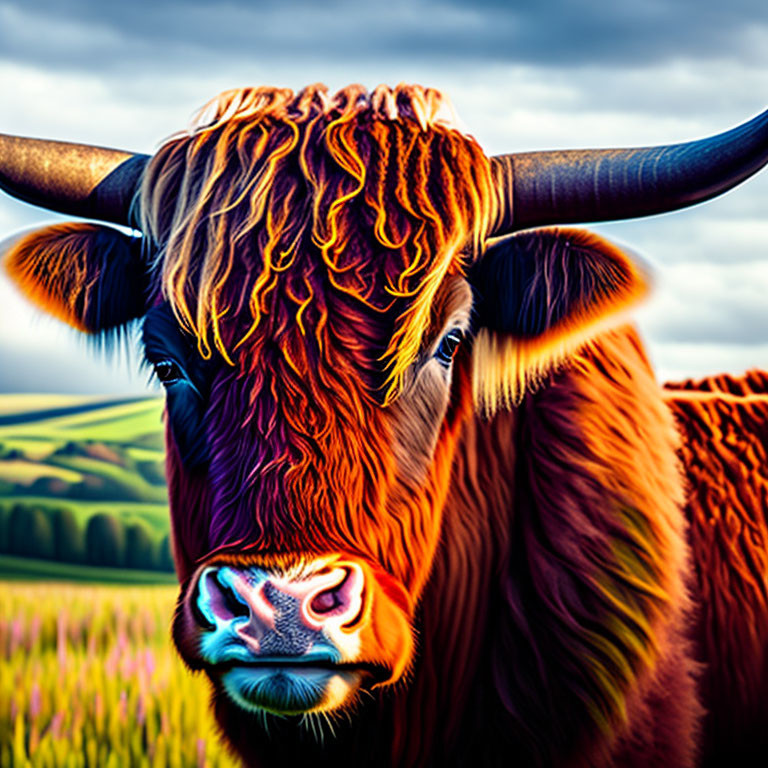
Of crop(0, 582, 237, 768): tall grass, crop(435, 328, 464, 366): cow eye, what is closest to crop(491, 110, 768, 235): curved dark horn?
crop(435, 328, 464, 366): cow eye

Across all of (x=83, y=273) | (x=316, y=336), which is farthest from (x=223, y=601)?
(x=83, y=273)

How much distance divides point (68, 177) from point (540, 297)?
1777mm

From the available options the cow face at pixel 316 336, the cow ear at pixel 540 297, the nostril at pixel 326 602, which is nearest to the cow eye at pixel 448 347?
the cow face at pixel 316 336

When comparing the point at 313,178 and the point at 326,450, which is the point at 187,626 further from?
the point at 313,178

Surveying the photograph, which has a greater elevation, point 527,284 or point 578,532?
point 527,284

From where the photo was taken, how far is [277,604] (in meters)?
2.72

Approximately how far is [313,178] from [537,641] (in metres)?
1.72

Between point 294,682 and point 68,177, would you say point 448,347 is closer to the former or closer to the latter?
point 294,682

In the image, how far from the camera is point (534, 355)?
3.66 meters

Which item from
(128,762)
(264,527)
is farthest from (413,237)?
(128,762)

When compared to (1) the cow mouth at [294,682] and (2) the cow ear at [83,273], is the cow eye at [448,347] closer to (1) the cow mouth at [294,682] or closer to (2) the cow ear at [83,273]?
(1) the cow mouth at [294,682]

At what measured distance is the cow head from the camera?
2.88m

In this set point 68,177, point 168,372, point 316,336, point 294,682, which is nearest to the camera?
point 294,682

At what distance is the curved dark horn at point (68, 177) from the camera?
3949 millimetres
